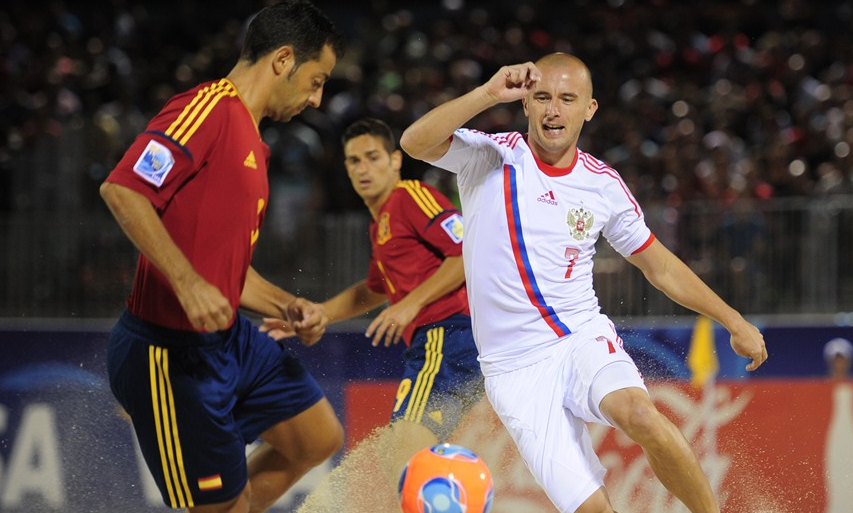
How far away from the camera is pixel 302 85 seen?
475 centimetres

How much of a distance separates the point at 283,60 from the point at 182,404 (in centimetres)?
148

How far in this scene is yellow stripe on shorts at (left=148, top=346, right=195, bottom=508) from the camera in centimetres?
457

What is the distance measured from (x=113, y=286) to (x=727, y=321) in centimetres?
613

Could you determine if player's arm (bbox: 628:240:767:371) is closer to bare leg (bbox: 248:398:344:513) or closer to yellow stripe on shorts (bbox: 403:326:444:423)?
yellow stripe on shorts (bbox: 403:326:444:423)

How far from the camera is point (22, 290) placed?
1007 cm

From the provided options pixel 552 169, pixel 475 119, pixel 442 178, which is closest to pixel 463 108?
pixel 552 169

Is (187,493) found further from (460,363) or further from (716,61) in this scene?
(716,61)

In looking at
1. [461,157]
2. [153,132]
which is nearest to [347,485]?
[461,157]

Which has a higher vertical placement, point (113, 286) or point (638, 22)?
point (638, 22)

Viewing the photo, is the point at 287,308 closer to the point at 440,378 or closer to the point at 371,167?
the point at 440,378

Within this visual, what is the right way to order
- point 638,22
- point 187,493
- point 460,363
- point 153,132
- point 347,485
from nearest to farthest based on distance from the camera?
point 153,132 < point 187,493 < point 460,363 < point 347,485 < point 638,22

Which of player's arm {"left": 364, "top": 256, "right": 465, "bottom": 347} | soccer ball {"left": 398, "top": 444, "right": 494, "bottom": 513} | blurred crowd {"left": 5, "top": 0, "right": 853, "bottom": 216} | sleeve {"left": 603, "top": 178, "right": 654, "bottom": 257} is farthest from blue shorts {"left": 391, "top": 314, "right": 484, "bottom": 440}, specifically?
blurred crowd {"left": 5, "top": 0, "right": 853, "bottom": 216}

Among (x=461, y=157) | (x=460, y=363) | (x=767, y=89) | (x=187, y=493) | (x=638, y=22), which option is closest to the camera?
(x=187, y=493)

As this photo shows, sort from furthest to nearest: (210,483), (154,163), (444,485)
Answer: (210,483)
(444,485)
(154,163)
